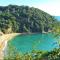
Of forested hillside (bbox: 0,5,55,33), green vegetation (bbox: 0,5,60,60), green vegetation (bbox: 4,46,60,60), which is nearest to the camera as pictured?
green vegetation (bbox: 4,46,60,60)

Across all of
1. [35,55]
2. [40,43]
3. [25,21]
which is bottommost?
[25,21]

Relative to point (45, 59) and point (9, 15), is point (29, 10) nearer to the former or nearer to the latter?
point (9, 15)

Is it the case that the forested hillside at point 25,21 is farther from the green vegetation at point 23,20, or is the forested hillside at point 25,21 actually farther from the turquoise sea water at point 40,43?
the turquoise sea water at point 40,43

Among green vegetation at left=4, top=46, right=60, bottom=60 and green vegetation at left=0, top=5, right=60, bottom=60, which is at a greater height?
green vegetation at left=4, top=46, right=60, bottom=60

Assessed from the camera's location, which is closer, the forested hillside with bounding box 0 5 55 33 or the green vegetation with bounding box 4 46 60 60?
the green vegetation with bounding box 4 46 60 60

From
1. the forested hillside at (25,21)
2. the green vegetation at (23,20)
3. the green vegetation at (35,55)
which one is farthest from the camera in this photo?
the forested hillside at (25,21)

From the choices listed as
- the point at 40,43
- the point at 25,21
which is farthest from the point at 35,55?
the point at 25,21

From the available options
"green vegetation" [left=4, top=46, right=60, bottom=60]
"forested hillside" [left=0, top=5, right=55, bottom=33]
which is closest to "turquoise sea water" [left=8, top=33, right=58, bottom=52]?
"green vegetation" [left=4, top=46, right=60, bottom=60]

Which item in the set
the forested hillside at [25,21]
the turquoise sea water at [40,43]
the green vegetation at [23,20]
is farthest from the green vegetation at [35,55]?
the forested hillside at [25,21]

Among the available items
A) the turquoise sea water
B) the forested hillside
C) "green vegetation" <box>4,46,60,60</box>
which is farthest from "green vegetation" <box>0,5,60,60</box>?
"green vegetation" <box>4,46,60,60</box>

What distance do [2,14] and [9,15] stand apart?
6.11 feet

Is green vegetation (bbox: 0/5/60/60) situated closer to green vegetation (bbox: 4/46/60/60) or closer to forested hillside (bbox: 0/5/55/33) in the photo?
forested hillside (bbox: 0/5/55/33)

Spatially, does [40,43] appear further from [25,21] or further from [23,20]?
[23,20]

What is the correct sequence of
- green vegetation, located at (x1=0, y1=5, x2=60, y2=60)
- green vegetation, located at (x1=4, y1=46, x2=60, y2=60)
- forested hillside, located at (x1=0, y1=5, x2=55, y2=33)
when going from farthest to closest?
forested hillside, located at (x1=0, y1=5, x2=55, y2=33)
green vegetation, located at (x1=0, y1=5, x2=60, y2=60)
green vegetation, located at (x1=4, y1=46, x2=60, y2=60)
